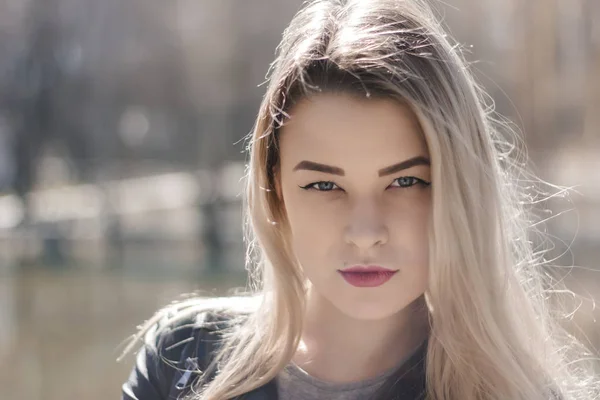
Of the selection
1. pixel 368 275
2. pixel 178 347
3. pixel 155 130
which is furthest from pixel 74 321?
pixel 368 275

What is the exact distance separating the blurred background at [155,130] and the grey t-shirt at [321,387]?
4.56 meters

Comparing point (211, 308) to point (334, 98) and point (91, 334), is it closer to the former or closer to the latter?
point (334, 98)

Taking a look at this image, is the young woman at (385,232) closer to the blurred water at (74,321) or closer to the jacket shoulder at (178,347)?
the jacket shoulder at (178,347)

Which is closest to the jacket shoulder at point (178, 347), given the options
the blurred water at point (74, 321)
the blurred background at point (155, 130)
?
the blurred water at point (74, 321)

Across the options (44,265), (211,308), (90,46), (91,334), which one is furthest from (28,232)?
(211,308)

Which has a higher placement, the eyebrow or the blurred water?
the eyebrow

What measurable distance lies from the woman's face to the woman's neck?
0.09 meters

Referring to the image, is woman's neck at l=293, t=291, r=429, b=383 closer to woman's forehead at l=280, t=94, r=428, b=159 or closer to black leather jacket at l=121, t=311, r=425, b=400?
black leather jacket at l=121, t=311, r=425, b=400

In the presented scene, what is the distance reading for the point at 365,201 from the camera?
44.3 inches

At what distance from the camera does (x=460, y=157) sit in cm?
109

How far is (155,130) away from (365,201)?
836 centimetres

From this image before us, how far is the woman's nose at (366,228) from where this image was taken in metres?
1.10

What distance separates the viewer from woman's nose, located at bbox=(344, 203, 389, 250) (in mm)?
1096

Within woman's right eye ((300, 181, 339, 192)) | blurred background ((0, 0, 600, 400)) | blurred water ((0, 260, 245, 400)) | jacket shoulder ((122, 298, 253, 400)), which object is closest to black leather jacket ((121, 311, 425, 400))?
jacket shoulder ((122, 298, 253, 400))
